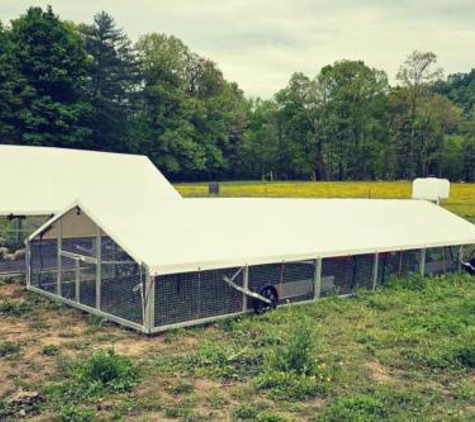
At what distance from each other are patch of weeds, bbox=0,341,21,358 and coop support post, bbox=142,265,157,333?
1.74 metres

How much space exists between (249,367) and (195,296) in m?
2.11

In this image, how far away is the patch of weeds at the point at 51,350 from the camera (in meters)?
6.95

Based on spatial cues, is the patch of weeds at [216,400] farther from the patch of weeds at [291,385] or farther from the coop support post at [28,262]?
the coop support post at [28,262]

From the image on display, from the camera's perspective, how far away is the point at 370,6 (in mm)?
11836

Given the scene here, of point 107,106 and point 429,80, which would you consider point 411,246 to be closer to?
point 107,106

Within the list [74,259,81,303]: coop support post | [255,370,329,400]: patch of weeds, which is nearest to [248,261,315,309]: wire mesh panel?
[74,259,81,303]: coop support post

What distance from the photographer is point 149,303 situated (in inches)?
301

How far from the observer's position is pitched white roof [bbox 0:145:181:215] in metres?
12.8

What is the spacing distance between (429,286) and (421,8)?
707 centimetres

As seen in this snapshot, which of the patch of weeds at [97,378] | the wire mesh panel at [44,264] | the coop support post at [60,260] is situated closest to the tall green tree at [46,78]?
the wire mesh panel at [44,264]

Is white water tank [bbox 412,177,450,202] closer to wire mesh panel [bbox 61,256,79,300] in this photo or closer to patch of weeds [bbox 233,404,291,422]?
wire mesh panel [bbox 61,256,79,300]

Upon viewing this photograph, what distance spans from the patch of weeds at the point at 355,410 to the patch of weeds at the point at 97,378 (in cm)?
218

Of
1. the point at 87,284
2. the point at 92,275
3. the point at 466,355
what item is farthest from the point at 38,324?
the point at 466,355

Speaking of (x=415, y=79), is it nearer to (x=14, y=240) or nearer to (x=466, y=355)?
(x=14, y=240)
